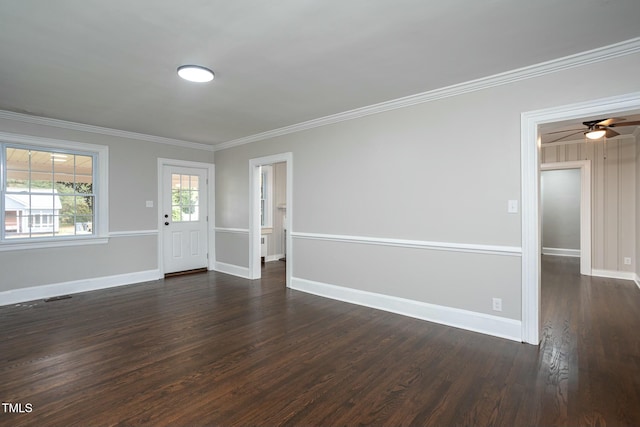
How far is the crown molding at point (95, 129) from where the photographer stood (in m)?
4.25

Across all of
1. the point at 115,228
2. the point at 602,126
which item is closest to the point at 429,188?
the point at 602,126

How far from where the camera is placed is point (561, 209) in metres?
8.38

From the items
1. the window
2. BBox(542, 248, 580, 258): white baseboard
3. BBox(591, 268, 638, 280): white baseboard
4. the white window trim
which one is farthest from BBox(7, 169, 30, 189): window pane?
BBox(542, 248, 580, 258): white baseboard

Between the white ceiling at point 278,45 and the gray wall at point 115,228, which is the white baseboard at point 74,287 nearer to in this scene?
the gray wall at point 115,228

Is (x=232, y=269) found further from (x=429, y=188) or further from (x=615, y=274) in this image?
(x=615, y=274)

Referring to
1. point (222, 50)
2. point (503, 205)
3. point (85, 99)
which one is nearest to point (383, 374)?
point (503, 205)

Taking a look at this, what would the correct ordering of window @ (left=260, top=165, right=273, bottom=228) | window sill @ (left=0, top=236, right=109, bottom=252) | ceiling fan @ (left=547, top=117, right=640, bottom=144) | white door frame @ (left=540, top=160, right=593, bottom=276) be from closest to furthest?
ceiling fan @ (left=547, top=117, right=640, bottom=144) → window sill @ (left=0, top=236, right=109, bottom=252) → white door frame @ (left=540, top=160, right=593, bottom=276) → window @ (left=260, top=165, right=273, bottom=228)

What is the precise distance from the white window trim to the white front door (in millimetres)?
920

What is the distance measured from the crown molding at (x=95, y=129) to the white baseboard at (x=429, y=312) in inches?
140

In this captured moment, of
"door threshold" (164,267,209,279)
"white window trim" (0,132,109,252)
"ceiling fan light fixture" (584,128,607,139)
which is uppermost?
"ceiling fan light fixture" (584,128,607,139)

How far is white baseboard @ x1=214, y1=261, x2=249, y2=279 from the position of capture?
5.75 metres

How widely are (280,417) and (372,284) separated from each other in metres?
2.32

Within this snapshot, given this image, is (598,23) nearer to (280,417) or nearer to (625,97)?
(625,97)

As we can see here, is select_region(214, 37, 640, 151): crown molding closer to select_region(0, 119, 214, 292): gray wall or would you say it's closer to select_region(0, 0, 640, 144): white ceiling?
select_region(0, 0, 640, 144): white ceiling
